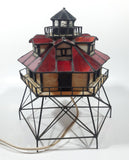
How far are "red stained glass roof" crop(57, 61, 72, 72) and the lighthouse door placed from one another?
0.71 ft

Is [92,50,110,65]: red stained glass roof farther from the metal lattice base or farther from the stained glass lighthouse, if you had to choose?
the metal lattice base

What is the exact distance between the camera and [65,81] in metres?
5.77

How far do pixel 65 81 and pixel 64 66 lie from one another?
1.54 ft

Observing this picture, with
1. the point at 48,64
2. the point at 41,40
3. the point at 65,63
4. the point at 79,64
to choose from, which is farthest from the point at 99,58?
the point at 41,40

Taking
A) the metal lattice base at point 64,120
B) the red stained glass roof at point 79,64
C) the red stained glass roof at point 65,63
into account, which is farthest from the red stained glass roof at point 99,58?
the metal lattice base at point 64,120

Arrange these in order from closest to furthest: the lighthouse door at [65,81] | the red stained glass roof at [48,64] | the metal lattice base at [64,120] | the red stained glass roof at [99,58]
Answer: the red stained glass roof at [48,64] → the lighthouse door at [65,81] → the red stained glass roof at [99,58] → the metal lattice base at [64,120]

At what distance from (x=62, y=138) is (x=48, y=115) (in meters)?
1.86

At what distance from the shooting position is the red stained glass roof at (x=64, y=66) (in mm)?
5488

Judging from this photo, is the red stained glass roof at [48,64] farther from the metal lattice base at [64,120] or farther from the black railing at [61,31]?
the metal lattice base at [64,120]

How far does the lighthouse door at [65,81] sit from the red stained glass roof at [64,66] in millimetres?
216

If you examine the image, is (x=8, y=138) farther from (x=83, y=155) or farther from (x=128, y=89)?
(x=128, y=89)

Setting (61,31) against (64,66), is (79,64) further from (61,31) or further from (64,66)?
(61,31)

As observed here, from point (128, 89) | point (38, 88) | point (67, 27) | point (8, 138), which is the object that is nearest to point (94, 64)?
point (67, 27)

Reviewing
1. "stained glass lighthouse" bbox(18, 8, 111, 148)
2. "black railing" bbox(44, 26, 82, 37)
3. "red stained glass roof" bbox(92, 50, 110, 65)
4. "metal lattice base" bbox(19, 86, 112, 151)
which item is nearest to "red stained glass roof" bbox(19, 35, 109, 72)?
"stained glass lighthouse" bbox(18, 8, 111, 148)
